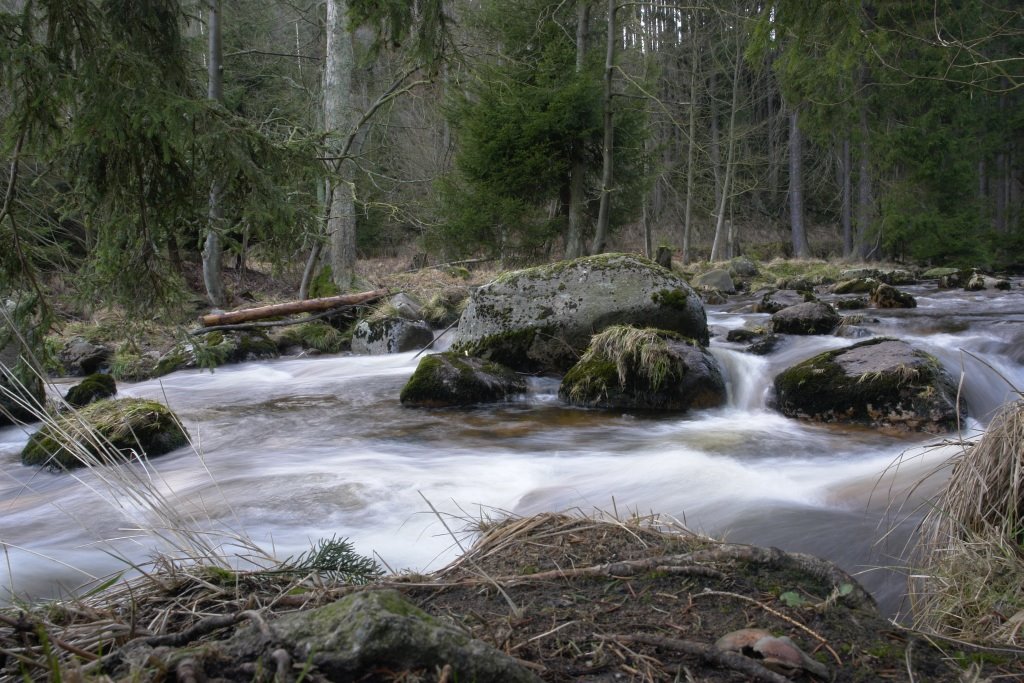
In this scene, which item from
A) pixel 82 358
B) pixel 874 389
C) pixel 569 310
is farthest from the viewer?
pixel 82 358

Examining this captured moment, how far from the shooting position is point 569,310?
9578mm

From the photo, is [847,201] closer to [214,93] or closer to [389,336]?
[389,336]

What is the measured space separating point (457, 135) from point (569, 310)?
1179 cm

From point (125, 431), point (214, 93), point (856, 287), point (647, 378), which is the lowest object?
point (125, 431)

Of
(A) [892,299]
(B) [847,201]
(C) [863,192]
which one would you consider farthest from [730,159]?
(A) [892,299]

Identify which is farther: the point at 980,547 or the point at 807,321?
the point at 807,321

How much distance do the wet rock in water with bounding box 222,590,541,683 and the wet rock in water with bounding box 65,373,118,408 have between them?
8016 mm

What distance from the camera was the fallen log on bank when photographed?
13.8 m

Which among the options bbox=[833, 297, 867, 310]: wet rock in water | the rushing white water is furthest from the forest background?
bbox=[833, 297, 867, 310]: wet rock in water

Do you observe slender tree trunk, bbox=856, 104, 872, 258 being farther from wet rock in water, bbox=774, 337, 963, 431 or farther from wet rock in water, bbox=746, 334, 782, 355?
wet rock in water, bbox=774, 337, 963, 431

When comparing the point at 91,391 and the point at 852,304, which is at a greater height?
the point at 852,304

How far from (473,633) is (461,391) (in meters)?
6.59

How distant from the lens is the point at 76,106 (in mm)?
4062

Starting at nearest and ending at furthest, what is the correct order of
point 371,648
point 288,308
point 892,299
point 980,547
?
point 371,648, point 980,547, point 892,299, point 288,308
